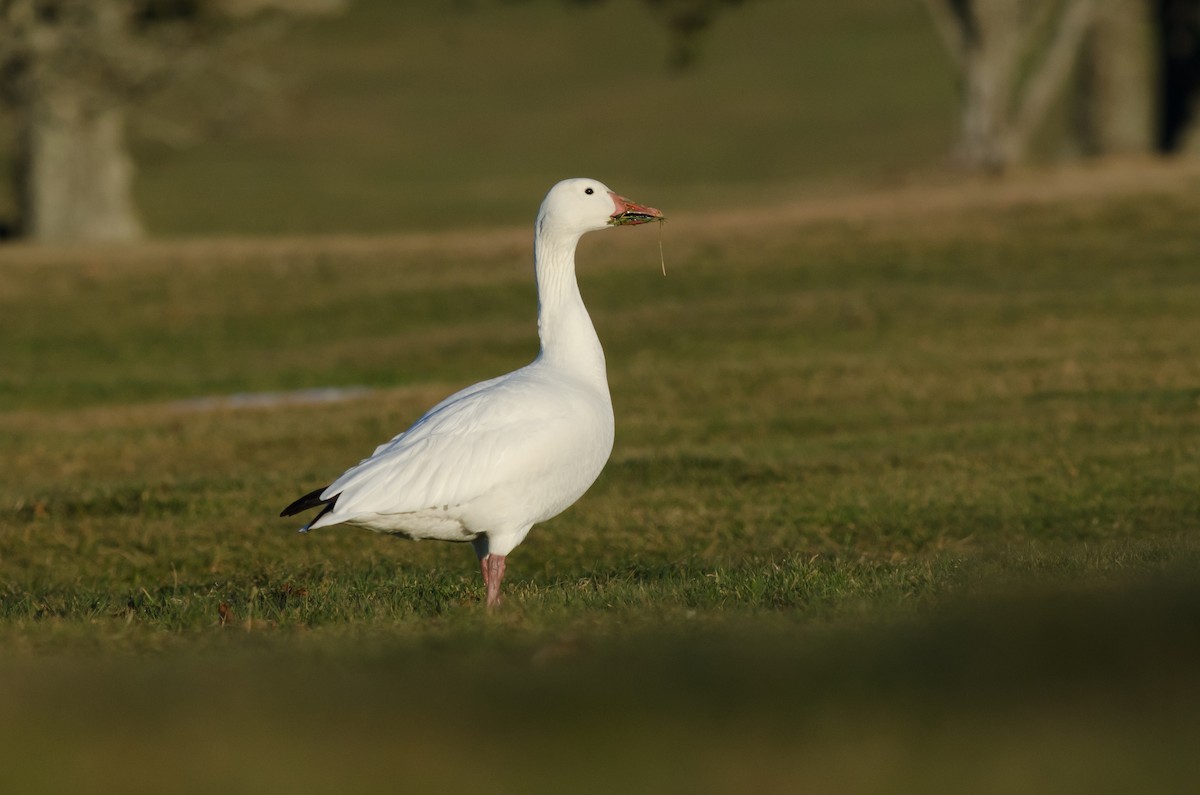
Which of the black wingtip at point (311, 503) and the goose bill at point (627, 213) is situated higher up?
the goose bill at point (627, 213)

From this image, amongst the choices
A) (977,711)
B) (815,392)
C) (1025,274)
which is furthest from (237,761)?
(1025,274)

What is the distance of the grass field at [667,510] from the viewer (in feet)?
16.0

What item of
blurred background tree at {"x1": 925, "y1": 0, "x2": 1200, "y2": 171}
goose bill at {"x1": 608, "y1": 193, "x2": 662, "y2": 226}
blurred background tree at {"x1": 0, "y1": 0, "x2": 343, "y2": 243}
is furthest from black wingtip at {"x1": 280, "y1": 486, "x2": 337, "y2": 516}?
blurred background tree at {"x1": 925, "y1": 0, "x2": 1200, "y2": 171}

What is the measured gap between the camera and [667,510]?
12.4m

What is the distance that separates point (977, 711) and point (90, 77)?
1075 inches

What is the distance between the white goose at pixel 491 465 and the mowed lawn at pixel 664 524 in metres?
0.38

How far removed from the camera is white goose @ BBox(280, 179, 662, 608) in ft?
25.6

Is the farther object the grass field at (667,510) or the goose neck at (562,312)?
the goose neck at (562,312)

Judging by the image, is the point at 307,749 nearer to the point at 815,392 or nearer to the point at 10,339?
the point at 815,392

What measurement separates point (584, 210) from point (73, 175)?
958 inches

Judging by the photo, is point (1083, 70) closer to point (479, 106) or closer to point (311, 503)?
point (311, 503)

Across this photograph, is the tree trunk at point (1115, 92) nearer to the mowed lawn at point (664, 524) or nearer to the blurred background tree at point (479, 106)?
the blurred background tree at point (479, 106)

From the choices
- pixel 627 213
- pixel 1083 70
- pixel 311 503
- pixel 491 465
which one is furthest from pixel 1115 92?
pixel 311 503

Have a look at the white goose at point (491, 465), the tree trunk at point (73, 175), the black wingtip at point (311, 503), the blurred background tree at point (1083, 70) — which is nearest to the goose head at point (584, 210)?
the white goose at point (491, 465)
